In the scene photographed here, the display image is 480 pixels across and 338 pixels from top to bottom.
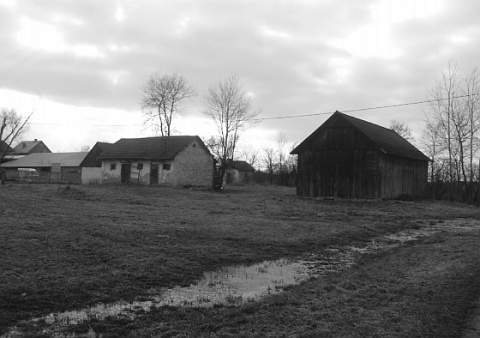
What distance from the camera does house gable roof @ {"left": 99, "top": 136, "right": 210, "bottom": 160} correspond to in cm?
4317

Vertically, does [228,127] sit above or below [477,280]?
above

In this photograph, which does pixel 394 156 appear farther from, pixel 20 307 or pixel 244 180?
pixel 244 180

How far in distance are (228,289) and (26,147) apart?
10302 cm

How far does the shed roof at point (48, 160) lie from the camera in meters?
58.6

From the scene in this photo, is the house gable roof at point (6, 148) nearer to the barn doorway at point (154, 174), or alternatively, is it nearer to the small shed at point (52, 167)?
the small shed at point (52, 167)

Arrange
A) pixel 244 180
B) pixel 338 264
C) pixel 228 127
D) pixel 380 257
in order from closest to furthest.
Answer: pixel 338 264, pixel 380 257, pixel 228 127, pixel 244 180

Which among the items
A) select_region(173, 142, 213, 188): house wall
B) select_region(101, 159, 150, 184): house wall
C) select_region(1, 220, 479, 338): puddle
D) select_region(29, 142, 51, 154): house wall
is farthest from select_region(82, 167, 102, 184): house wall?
select_region(29, 142, 51, 154): house wall

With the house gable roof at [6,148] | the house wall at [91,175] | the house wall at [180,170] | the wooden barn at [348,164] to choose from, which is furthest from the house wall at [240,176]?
the wooden barn at [348,164]

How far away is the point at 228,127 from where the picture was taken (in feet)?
155

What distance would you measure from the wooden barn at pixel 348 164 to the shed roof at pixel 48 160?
3431cm

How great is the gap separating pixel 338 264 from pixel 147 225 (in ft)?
21.9

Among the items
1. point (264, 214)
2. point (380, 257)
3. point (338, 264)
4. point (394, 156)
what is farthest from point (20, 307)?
point (394, 156)

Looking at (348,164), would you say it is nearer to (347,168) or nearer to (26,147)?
(347,168)

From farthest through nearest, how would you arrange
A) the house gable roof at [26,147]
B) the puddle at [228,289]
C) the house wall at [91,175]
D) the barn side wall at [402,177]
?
the house gable roof at [26,147] < the house wall at [91,175] < the barn side wall at [402,177] < the puddle at [228,289]
